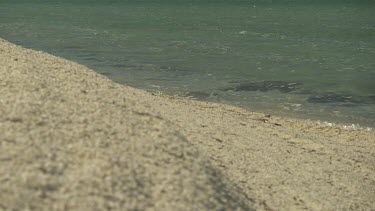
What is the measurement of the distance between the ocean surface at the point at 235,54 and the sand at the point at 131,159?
3.33 m

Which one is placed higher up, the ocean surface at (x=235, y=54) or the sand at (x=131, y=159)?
Result: the sand at (x=131, y=159)

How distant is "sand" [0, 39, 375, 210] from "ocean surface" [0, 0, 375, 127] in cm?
333

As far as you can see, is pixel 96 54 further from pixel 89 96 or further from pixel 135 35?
pixel 89 96

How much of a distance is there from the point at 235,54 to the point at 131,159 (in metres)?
11.6

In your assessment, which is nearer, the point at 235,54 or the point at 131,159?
the point at 131,159

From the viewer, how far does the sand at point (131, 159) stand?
9.22 ft

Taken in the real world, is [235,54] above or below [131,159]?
below

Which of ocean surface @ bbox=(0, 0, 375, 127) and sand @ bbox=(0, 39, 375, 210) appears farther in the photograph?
ocean surface @ bbox=(0, 0, 375, 127)

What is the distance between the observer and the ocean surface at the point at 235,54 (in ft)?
32.1

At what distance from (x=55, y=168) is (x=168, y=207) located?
0.61 metres

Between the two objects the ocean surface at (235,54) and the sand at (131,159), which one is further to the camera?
the ocean surface at (235,54)

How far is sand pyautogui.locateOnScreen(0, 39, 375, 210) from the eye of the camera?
2.81 metres

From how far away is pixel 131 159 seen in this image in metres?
3.21

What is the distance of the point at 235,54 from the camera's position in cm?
1458
